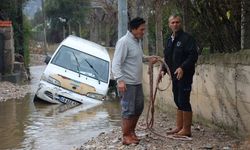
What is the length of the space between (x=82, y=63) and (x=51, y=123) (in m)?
Result: 5.14

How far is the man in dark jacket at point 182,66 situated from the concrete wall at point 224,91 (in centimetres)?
65

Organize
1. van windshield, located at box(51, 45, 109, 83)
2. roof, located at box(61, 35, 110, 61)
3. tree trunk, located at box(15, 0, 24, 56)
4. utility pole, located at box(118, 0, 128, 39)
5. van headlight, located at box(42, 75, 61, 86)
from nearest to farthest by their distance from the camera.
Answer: utility pole, located at box(118, 0, 128, 39)
van headlight, located at box(42, 75, 61, 86)
van windshield, located at box(51, 45, 109, 83)
roof, located at box(61, 35, 110, 61)
tree trunk, located at box(15, 0, 24, 56)

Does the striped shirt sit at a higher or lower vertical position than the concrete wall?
higher

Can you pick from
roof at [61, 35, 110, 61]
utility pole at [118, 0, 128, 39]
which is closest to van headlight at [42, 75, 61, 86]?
roof at [61, 35, 110, 61]

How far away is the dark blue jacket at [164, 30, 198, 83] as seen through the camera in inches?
294

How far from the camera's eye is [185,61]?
24.5 ft

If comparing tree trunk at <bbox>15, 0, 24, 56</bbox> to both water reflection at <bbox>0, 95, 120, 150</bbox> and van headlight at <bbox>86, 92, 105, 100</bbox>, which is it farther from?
van headlight at <bbox>86, 92, 105, 100</bbox>

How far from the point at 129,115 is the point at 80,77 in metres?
8.23

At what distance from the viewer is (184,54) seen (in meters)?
7.59

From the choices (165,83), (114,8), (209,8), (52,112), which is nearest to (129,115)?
(209,8)

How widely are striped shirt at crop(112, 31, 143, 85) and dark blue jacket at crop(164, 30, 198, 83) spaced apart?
1.75 feet

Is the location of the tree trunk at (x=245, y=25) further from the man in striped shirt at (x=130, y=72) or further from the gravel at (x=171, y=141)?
the man in striped shirt at (x=130, y=72)

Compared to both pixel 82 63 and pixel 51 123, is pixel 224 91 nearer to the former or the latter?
pixel 51 123

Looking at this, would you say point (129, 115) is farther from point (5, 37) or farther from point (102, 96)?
point (5, 37)
